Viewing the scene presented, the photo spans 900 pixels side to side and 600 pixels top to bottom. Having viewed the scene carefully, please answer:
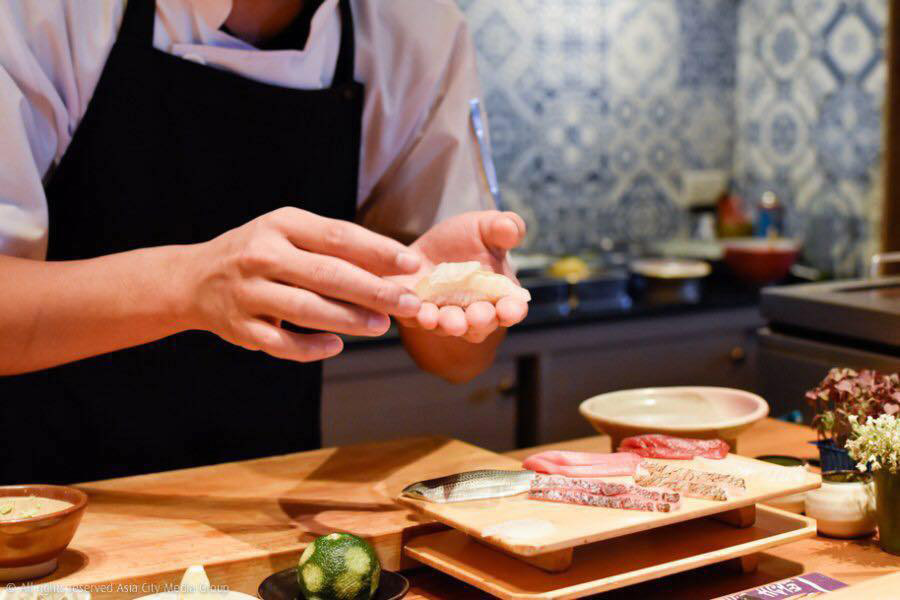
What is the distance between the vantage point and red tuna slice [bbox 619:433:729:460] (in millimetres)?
1282

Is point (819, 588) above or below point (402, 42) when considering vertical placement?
below

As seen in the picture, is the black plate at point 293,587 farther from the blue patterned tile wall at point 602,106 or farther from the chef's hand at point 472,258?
the blue patterned tile wall at point 602,106

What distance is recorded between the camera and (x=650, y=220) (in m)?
3.98

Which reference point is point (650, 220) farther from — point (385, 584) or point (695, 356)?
point (385, 584)

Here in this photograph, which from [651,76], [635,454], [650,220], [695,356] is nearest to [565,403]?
[695,356]

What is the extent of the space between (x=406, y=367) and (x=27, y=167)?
5.12 ft

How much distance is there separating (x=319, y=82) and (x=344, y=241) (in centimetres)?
73

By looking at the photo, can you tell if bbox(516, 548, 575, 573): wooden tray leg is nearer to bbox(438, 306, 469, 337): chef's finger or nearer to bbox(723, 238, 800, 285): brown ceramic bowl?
bbox(438, 306, 469, 337): chef's finger

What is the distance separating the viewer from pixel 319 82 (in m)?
1.72

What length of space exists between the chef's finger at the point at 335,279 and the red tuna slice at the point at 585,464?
331 mm

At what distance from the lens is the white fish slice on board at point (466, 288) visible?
124 cm

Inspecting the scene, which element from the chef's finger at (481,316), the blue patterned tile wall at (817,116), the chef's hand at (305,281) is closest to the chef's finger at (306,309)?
the chef's hand at (305,281)

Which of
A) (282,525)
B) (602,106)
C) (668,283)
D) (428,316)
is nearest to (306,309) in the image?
(428,316)

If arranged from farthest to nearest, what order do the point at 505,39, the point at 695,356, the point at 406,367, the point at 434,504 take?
1. the point at 505,39
2. the point at 695,356
3. the point at 406,367
4. the point at 434,504
